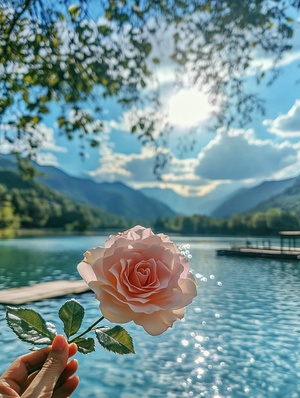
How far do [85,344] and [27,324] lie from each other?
0.19 feet

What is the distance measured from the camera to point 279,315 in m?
5.81

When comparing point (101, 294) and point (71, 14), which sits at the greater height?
point (71, 14)

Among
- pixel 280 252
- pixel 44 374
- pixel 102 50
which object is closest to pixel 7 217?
pixel 280 252

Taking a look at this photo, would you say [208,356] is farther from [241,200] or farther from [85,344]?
[241,200]

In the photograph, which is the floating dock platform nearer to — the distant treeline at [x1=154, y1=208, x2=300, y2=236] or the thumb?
the distant treeline at [x1=154, y1=208, x2=300, y2=236]

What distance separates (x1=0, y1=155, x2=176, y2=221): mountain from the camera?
162 feet

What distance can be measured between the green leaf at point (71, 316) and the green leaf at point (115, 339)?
26mm

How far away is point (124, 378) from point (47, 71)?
86.9 inches

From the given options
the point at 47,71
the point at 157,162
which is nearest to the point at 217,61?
the point at 157,162

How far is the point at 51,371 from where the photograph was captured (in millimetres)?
442

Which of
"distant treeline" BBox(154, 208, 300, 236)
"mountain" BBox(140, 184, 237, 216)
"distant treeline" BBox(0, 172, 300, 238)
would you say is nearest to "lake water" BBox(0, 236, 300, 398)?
"distant treeline" BBox(154, 208, 300, 236)

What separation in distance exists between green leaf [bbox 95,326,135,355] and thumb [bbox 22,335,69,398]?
0.04m

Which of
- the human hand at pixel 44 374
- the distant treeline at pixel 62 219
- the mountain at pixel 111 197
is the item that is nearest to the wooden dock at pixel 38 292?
the human hand at pixel 44 374

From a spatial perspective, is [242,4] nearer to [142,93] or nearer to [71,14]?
[142,93]
